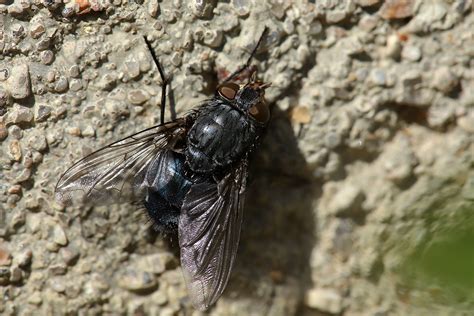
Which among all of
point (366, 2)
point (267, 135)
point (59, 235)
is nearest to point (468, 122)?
point (366, 2)

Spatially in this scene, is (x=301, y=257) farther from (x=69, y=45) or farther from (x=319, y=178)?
(x=69, y=45)

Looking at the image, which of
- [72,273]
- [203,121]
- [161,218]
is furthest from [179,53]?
[72,273]

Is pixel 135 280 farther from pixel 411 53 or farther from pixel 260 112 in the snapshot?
pixel 411 53

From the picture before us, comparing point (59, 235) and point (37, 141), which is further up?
point (37, 141)

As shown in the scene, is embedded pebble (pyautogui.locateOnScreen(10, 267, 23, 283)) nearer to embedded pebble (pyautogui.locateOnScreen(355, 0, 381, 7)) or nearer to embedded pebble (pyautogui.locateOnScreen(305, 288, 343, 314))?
embedded pebble (pyautogui.locateOnScreen(305, 288, 343, 314))

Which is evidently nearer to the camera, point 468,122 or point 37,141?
point 37,141

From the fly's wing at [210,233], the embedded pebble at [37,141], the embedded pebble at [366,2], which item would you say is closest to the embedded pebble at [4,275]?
the embedded pebble at [37,141]
